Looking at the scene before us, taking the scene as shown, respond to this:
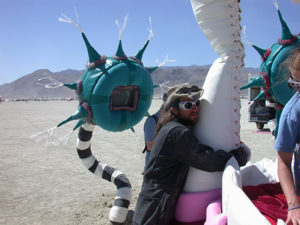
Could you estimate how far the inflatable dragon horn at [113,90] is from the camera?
3.01 m

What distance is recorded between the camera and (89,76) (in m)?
3.11

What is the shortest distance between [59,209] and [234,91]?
10.6 feet

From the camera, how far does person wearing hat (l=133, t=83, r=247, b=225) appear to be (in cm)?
205

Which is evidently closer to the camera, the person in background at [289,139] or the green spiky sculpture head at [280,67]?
the person in background at [289,139]

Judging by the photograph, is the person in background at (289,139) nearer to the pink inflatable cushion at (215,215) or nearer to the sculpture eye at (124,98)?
the pink inflatable cushion at (215,215)

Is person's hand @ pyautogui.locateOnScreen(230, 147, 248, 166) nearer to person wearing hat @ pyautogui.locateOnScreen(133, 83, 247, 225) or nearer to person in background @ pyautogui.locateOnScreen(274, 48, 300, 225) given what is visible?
person wearing hat @ pyautogui.locateOnScreen(133, 83, 247, 225)

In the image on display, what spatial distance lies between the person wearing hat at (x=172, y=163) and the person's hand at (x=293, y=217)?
575mm

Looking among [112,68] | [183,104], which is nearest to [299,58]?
[183,104]

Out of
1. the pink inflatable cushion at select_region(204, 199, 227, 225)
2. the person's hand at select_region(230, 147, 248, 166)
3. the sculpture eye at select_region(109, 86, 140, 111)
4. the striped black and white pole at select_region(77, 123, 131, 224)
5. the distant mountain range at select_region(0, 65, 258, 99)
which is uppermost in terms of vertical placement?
the sculpture eye at select_region(109, 86, 140, 111)

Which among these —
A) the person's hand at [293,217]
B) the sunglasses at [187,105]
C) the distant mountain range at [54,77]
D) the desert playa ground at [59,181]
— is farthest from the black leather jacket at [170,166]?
the distant mountain range at [54,77]

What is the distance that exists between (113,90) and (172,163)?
1214 mm

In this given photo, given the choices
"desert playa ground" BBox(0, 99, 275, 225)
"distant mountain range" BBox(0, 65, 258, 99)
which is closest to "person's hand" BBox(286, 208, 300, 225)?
"desert playa ground" BBox(0, 99, 275, 225)

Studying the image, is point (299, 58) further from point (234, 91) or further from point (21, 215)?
point (21, 215)

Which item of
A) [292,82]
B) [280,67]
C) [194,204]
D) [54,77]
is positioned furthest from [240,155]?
[54,77]
